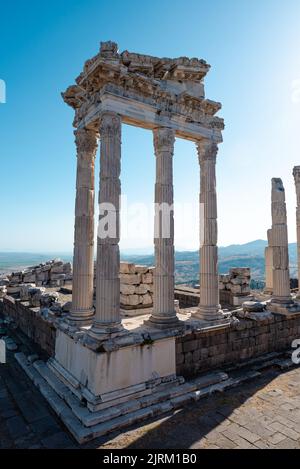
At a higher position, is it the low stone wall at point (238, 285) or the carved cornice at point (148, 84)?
the carved cornice at point (148, 84)

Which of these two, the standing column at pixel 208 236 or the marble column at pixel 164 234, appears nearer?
the marble column at pixel 164 234

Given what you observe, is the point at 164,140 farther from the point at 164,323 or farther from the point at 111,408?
the point at 111,408

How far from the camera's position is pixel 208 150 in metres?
10.5

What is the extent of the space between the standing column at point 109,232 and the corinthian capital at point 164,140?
5.07 feet

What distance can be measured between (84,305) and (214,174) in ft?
20.7

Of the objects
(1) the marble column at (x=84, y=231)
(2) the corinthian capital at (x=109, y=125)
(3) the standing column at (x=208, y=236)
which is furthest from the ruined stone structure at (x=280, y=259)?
(2) the corinthian capital at (x=109, y=125)

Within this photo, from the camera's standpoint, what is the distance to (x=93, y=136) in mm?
10008

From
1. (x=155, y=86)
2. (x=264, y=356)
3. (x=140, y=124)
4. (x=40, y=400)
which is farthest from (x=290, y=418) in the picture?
(x=155, y=86)

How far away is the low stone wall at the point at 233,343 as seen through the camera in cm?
873

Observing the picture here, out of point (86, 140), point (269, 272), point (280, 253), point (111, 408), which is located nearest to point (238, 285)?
point (269, 272)

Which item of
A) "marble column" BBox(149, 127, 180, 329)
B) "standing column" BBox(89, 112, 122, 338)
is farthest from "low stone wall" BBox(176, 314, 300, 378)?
"standing column" BBox(89, 112, 122, 338)

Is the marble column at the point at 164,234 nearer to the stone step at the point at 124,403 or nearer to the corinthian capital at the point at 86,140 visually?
the stone step at the point at 124,403

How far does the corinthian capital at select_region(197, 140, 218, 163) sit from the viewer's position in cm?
1045

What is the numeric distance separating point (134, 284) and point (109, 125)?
Result: 600 cm
